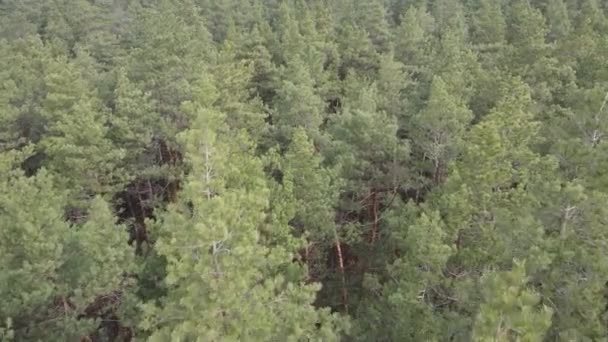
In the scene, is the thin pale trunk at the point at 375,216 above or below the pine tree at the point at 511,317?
below

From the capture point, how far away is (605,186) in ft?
43.9

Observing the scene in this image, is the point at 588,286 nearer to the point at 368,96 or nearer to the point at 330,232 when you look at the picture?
the point at 330,232

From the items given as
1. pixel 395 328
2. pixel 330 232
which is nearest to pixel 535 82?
pixel 330 232

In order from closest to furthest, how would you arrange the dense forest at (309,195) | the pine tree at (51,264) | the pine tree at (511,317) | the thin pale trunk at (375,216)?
1. the pine tree at (511,317)
2. the dense forest at (309,195)
3. the pine tree at (51,264)
4. the thin pale trunk at (375,216)

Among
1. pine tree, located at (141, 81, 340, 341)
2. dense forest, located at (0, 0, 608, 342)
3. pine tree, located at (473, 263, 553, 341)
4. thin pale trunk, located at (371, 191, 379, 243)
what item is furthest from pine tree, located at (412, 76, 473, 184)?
pine tree, located at (473, 263, 553, 341)

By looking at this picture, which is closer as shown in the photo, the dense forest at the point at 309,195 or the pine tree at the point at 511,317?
the pine tree at the point at 511,317

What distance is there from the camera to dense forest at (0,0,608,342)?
12430 mm

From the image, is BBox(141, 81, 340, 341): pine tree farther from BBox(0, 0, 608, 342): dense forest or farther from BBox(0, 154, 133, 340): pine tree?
BBox(0, 154, 133, 340): pine tree

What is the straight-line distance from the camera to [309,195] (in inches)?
722

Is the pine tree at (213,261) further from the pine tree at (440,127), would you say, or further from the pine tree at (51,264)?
the pine tree at (440,127)

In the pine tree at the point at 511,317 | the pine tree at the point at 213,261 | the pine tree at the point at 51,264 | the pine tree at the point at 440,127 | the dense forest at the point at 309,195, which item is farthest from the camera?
the pine tree at the point at 440,127

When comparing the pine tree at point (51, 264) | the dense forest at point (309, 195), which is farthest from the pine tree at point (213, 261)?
the pine tree at point (51, 264)

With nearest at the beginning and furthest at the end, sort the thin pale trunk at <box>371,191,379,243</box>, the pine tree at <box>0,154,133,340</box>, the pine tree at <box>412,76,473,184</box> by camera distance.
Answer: the pine tree at <box>0,154,133,340</box> < the pine tree at <box>412,76,473,184</box> < the thin pale trunk at <box>371,191,379,243</box>

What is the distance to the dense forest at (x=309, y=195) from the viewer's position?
12.4 meters
